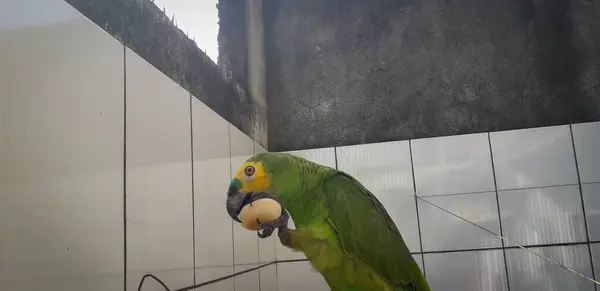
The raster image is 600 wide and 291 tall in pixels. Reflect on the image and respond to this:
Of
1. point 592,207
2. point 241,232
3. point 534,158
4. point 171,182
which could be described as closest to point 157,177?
point 171,182

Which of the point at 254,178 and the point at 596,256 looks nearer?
the point at 254,178

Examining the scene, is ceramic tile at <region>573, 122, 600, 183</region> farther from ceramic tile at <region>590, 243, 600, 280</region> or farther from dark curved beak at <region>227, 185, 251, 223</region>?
dark curved beak at <region>227, 185, 251, 223</region>

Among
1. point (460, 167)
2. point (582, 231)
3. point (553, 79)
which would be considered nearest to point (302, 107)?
point (460, 167)

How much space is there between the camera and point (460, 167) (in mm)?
Result: 1466

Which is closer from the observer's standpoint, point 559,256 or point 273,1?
point 559,256

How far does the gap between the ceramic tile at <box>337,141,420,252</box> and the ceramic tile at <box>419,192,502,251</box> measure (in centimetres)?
4

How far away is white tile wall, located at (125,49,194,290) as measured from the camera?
0.69 metres

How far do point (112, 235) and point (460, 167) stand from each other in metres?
1.11

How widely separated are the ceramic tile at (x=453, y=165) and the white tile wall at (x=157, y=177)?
82 centimetres

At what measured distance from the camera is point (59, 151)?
53 centimetres

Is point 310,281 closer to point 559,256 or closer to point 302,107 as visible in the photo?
point 302,107

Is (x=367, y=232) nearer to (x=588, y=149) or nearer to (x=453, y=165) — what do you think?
(x=453, y=165)

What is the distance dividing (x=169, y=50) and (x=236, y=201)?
1.28 feet

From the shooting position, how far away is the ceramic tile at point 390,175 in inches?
57.4
